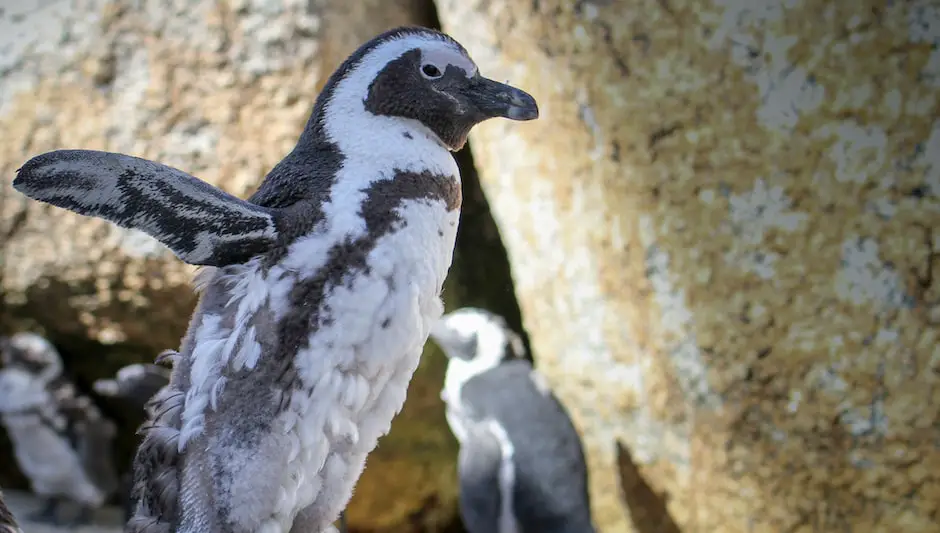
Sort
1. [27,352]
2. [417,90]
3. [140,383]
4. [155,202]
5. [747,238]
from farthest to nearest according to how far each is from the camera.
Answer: [27,352], [140,383], [747,238], [417,90], [155,202]

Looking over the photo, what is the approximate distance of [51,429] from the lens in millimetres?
2027

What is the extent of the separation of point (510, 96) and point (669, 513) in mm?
1026

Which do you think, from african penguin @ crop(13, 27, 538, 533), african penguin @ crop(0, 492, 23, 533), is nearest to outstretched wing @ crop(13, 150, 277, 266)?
african penguin @ crop(13, 27, 538, 533)

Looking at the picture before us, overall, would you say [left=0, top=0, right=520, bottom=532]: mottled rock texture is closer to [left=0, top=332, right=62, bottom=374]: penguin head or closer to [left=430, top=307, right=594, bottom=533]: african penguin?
[left=0, top=332, right=62, bottom=374]: penguin head

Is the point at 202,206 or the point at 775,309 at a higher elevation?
the point at 775,309

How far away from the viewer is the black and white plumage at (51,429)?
Result: 198 centimetres

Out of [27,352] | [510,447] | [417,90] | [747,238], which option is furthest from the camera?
[27,352]

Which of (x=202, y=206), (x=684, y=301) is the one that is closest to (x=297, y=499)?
(x=202, y=206)

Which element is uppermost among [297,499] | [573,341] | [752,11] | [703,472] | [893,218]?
[752,11]

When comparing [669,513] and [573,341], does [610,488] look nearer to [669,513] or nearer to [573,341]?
[669,513]

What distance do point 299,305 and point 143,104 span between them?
3.82 feet

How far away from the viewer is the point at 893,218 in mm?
1219

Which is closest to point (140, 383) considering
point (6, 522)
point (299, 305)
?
point (6, 522)

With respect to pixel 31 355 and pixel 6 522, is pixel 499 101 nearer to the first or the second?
pixel 6 522
